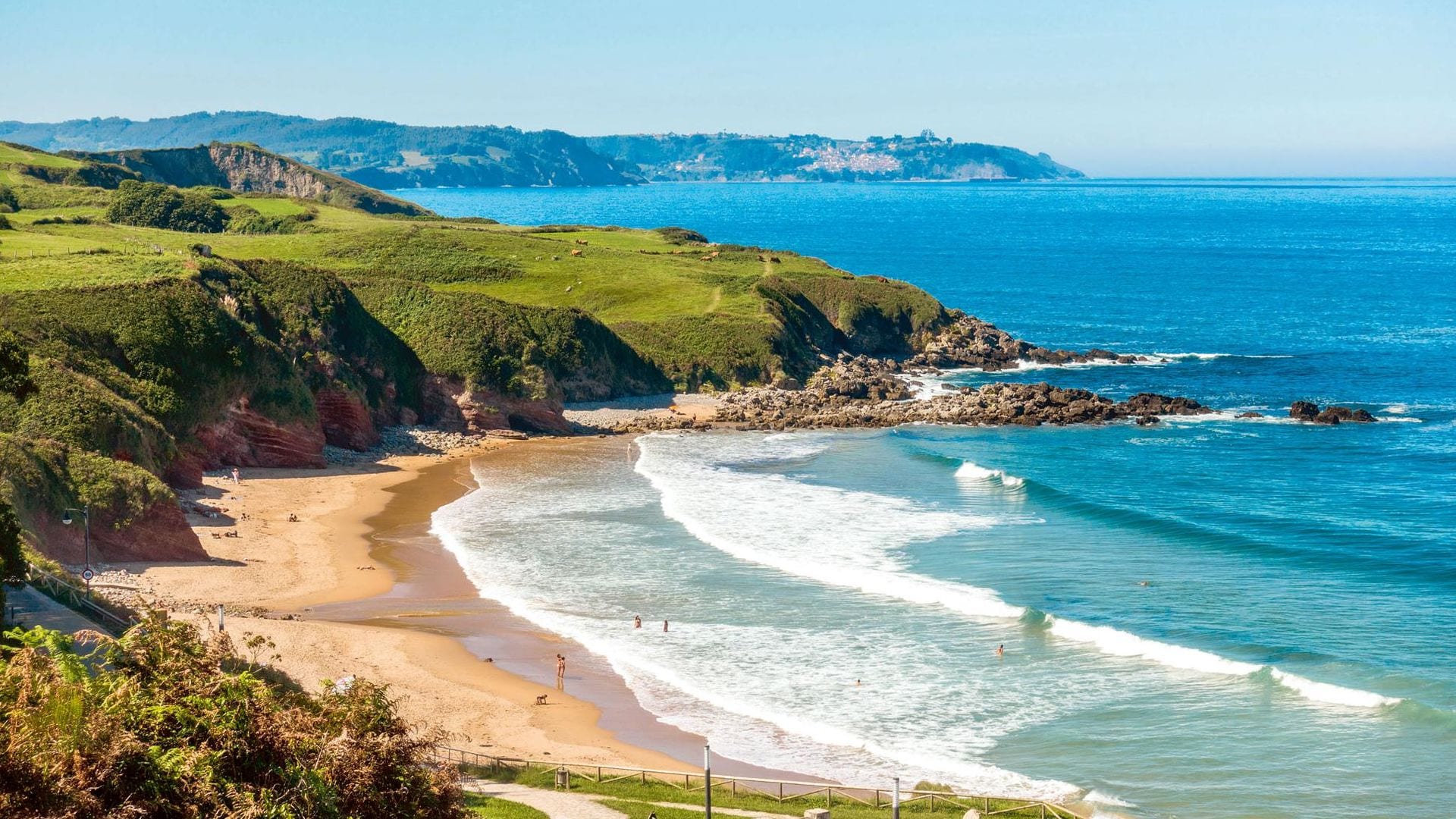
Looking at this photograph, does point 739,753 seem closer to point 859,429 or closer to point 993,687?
point 993,687

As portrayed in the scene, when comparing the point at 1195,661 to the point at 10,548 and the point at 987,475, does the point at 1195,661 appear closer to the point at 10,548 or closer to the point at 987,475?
the point at 987,475

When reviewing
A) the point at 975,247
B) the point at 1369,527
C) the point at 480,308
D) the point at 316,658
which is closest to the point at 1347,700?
the point at 1369,527

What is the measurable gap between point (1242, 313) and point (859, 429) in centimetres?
5928

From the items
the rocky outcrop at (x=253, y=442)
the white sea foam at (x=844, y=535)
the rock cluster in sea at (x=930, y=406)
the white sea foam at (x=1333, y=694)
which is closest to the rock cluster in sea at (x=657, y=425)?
the rock cluster in sea at (x=930, y=406)

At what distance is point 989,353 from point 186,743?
83434 millimetres

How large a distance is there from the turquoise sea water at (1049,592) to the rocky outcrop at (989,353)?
10991 millimetres

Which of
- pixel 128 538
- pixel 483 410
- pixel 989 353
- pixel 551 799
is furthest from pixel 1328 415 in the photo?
pixel 551 799

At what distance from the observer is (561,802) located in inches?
973

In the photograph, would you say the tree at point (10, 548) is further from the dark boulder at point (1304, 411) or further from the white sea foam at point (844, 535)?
the dark boulder at point (1304, 411)

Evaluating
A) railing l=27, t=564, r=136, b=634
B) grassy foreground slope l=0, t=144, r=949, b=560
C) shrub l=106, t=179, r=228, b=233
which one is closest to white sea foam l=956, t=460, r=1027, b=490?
grassy foreground slope l=0, t=144, r=949, b=560

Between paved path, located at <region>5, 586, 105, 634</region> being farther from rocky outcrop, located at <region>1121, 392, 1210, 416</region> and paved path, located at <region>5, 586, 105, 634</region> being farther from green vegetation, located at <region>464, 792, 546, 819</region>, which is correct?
rocky outcrop, located at <region>1121, 392, 1210, 416</region>

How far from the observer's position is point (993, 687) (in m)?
34.0

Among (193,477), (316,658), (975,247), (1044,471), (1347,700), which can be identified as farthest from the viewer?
(975,247)

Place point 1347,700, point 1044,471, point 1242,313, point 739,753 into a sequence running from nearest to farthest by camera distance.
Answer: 1. point 739,753
2. point 1347,700
3. point 1044,471
4. point 1242,313
